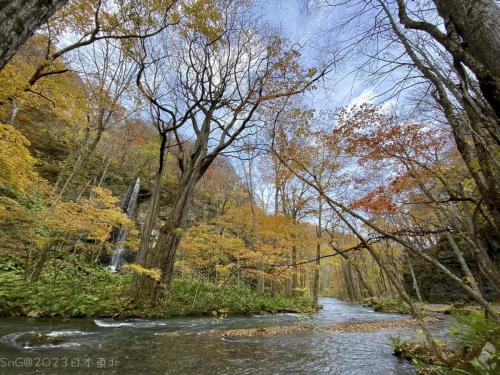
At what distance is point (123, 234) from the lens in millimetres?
20594

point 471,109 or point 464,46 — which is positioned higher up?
point 464,46

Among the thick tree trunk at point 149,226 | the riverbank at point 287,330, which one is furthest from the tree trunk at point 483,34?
the thick tree trunk at point 149,226

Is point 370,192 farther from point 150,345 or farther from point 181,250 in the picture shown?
point 181,250

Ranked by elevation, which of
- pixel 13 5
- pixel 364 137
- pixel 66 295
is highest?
pixel 364 137

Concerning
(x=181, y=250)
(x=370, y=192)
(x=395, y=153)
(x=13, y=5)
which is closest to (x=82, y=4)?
(x=13, y=5)

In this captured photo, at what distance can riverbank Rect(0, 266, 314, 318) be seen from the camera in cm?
887

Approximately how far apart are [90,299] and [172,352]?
18.7ft

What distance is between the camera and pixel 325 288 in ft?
218

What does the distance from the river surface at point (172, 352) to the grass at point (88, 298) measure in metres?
0.68

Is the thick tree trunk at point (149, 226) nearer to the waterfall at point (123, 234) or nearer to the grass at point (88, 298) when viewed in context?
the grass at point (88, 298)

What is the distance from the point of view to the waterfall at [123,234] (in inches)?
767

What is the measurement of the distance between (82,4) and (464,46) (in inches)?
348

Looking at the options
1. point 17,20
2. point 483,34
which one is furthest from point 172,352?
point 483,34

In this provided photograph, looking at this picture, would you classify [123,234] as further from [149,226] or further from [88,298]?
[88,298]
